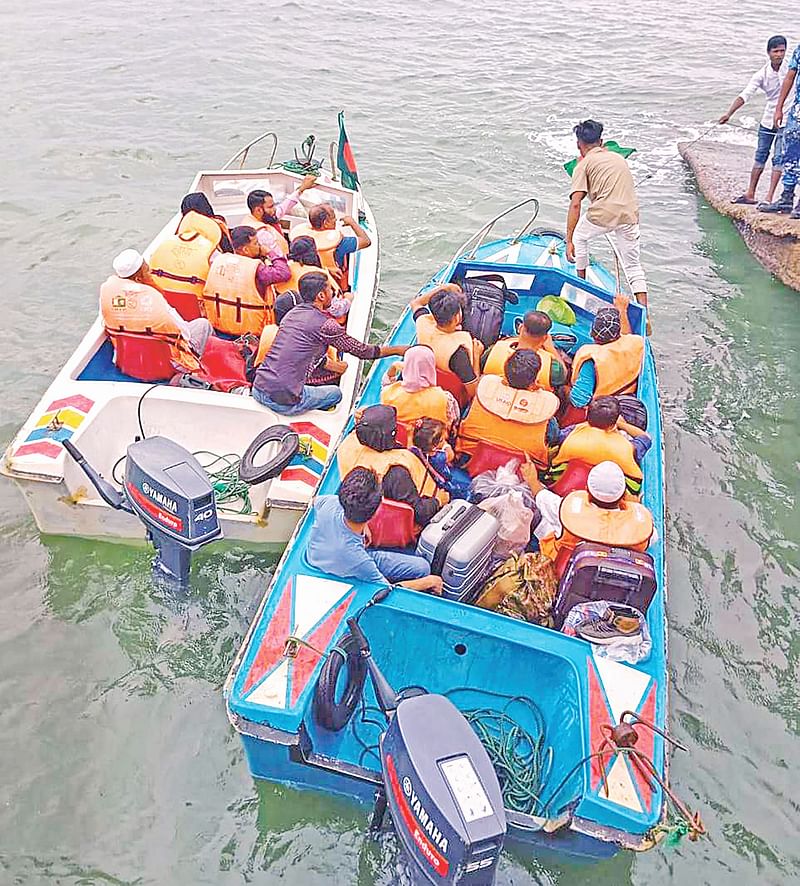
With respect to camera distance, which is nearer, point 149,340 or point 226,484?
point 226,484

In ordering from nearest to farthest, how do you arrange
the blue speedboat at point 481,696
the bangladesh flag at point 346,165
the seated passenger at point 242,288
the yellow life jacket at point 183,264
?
the blue speedboat at point 481,696 → the seated passenger at point 242,288 → the yellow life jacket at point 183,264 → the bangladesh flag at point 346,165

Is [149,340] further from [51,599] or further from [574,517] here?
[574,517]

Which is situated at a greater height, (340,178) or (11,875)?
(340,178)

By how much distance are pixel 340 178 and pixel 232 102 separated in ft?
14.5

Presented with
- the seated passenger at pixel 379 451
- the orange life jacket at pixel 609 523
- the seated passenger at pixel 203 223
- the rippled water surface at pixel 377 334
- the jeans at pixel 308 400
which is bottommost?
the rippled water surface at pixel 377 334

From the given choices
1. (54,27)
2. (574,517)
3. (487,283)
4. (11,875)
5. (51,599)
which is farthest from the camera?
(54,27)

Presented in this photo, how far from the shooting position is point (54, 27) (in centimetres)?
1314

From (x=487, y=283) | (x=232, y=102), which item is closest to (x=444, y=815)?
(x=487, y=283)

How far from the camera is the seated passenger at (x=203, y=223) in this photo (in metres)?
5.51

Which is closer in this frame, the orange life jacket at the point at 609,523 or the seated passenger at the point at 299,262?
the orange life jacket at the point at 609,523

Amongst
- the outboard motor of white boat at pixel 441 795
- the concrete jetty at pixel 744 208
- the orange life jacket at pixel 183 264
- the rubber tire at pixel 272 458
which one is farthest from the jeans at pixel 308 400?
the concrete jetty at pixel 744 208

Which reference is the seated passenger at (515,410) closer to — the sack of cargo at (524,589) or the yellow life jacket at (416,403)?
the yellow life jacket at (416,403)

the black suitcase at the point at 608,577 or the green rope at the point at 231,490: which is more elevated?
the black suitcase at the point at 608,577

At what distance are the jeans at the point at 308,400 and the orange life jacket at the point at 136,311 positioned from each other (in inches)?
26.3
